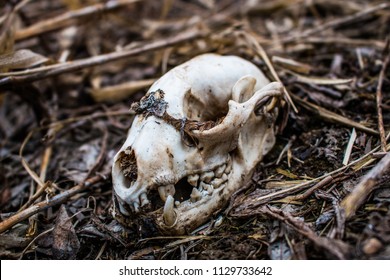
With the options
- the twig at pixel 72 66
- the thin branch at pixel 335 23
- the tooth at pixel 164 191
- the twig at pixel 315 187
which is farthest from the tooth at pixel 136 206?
the thin branch at pixel 335 23

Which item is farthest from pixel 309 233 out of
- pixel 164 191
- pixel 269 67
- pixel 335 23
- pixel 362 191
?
pixel 335 23

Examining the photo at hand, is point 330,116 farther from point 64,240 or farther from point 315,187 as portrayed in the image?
point 64,240

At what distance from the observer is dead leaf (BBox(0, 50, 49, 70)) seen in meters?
2.38

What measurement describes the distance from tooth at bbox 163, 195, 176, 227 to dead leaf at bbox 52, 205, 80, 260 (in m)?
0.48

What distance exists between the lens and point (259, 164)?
7.24ft

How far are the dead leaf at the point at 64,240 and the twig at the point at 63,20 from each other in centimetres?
180

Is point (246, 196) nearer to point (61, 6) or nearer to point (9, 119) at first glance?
point (9, 119)

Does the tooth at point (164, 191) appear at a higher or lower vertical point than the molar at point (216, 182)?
higher

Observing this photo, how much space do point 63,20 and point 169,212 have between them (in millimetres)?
2223

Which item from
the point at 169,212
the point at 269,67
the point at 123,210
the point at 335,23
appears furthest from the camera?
the point at 335,23

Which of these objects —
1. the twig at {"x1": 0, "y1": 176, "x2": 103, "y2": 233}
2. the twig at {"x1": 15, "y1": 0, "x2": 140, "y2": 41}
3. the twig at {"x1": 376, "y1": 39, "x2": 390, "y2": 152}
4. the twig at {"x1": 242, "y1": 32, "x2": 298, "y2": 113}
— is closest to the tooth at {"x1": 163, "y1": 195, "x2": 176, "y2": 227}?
the twig at {"x1": 0, "y1": 176, "x2": 103, "y2": 233}

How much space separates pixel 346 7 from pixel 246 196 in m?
2.48

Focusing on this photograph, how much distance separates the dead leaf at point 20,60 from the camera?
7.81ft

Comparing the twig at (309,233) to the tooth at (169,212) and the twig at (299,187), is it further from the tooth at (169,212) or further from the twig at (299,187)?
the tooth at (169,212)
